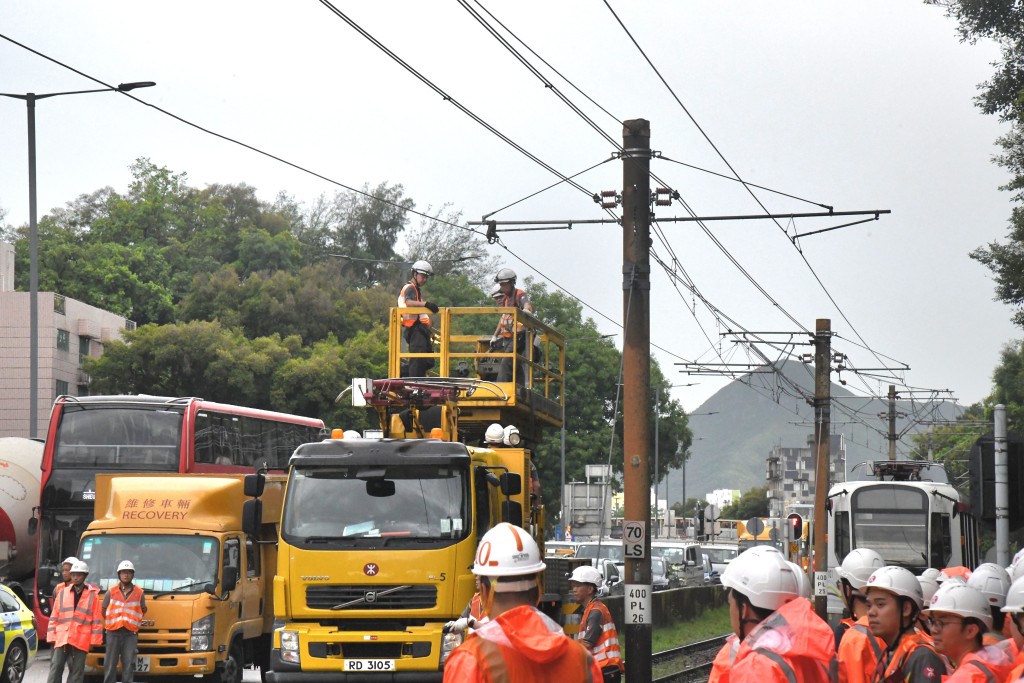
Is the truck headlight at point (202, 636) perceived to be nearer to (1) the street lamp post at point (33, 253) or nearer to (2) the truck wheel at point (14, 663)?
(2) the truck wheel at point (14, 663)

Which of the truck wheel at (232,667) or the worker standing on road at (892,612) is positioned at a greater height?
the worker standing on road at (892,612)

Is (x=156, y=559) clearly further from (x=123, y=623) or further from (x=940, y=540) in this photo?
(x=940, y=540)

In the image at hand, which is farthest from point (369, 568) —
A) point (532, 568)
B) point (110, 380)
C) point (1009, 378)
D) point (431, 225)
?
point (431, 225)

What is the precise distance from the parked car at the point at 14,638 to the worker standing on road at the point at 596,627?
8958 mm

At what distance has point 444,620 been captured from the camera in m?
15.2

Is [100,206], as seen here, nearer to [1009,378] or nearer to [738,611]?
[1009,378]

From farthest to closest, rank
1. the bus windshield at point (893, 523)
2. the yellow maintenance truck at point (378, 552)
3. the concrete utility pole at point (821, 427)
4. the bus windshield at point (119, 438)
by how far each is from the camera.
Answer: the concrete utility pole at point (821, 427) → the bus windshield at point (893, 523) → the bus windshield at point (119, 438) → the yellow maintenance truck at point (378, 552)

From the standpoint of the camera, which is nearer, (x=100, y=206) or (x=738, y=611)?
(x=738, y=611)

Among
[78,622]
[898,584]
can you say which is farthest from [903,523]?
[898,584]

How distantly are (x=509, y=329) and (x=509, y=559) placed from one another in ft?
42.9

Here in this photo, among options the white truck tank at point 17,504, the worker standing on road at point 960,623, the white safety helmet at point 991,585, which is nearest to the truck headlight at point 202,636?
the white truck tank at point 17,504

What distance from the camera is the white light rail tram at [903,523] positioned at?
30.3 m

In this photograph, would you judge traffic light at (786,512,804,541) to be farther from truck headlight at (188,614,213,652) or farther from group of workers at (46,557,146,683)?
group of workers at (46,557,146,683)

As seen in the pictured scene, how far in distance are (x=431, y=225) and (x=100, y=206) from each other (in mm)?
21554
